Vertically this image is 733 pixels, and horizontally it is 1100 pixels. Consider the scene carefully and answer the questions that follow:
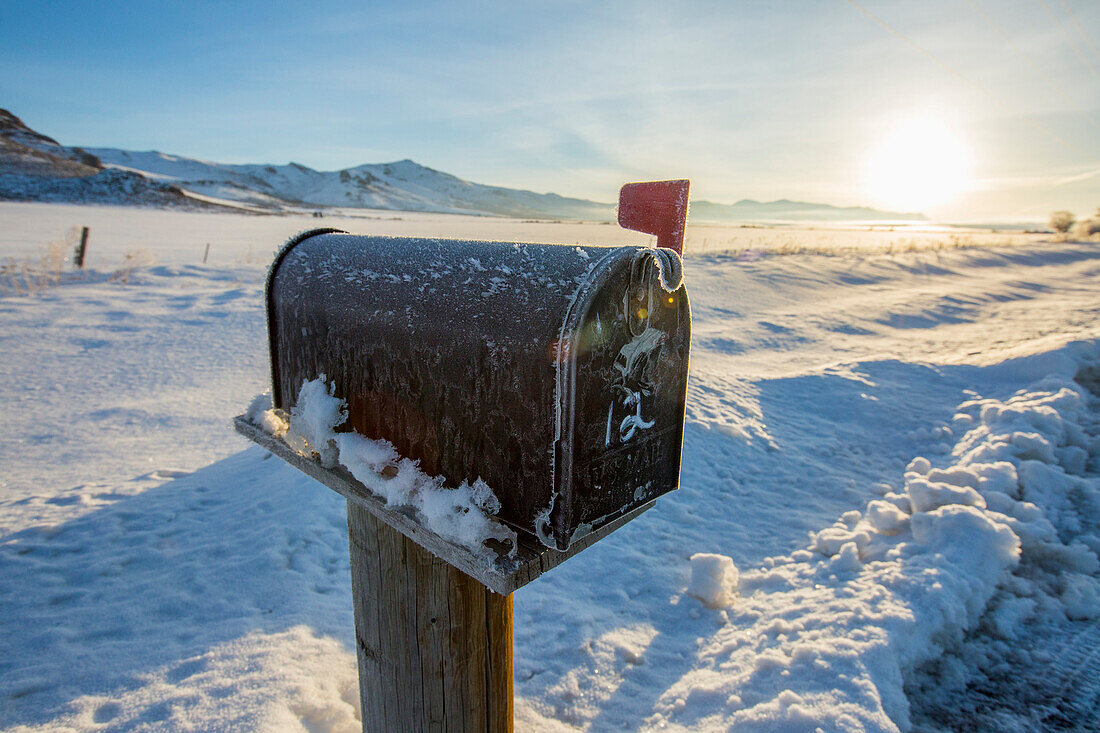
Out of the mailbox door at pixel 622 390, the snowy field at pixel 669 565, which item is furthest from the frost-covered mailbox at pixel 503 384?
the snowy field at pixel 669 565

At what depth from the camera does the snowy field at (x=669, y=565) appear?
1969 millimetres

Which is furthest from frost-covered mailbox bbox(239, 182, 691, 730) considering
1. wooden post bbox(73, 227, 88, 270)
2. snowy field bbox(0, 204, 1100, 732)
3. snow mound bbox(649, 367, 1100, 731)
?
wooden post bbox(73, 227, 88, 270)

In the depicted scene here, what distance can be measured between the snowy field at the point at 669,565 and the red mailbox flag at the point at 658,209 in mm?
1636

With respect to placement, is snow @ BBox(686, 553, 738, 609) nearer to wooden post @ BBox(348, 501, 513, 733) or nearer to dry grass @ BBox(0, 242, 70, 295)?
wooden post @ BBox(348, 501, 513, 733)

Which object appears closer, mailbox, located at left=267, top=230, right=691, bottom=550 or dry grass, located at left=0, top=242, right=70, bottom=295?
mailbox, located at left=267, top=230, right=691, bottom=550

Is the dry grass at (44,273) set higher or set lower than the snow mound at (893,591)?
higher

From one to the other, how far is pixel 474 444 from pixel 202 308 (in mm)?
7575

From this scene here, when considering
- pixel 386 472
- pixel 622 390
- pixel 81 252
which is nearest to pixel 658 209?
pixel 622 390

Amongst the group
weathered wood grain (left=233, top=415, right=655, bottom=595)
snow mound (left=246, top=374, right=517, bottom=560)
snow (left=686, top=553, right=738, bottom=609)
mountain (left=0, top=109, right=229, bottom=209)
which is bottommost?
snow (left=686, top=553, right=738, bottom=609)

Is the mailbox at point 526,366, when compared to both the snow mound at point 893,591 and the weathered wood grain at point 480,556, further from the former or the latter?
the snow mound at point 893,591

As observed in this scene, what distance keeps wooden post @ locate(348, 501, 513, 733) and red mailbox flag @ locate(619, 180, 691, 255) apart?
83cm

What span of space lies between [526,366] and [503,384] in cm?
6

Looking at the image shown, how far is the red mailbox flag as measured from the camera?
47.9 inches

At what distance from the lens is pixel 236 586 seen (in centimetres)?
247
